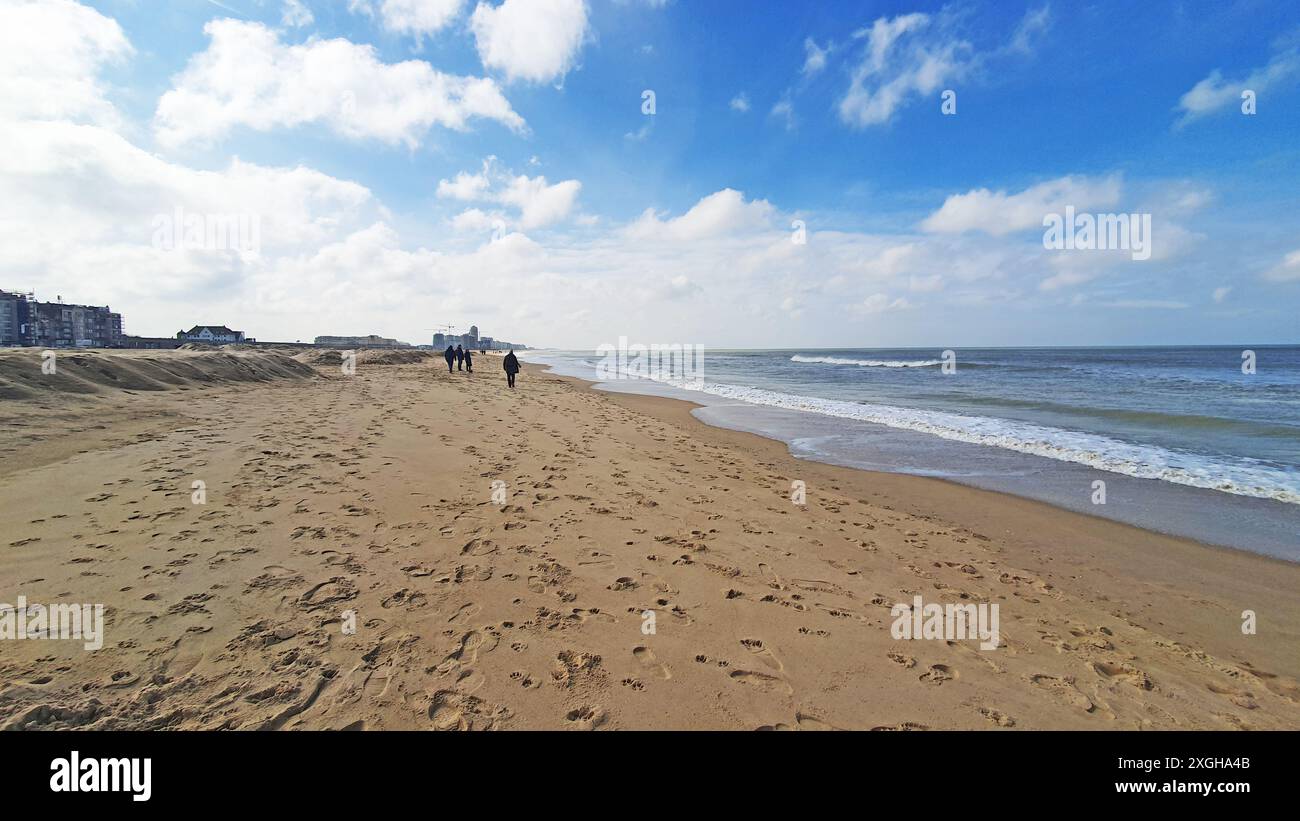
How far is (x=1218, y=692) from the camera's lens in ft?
12.7

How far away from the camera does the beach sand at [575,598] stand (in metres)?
3.29

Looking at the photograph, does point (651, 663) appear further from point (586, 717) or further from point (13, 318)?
point (13, 318)

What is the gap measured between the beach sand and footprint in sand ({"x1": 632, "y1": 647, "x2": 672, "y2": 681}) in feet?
0.08

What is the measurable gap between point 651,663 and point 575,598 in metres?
1.23

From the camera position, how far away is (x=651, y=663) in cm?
378

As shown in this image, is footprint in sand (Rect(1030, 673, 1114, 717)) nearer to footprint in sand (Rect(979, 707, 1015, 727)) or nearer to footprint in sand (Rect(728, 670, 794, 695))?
footprint in sand (Rect(979, 707, 1015, 727))

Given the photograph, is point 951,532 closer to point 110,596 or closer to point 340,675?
point 340,675

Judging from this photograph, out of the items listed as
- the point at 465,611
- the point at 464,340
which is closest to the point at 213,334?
the point at 464,340

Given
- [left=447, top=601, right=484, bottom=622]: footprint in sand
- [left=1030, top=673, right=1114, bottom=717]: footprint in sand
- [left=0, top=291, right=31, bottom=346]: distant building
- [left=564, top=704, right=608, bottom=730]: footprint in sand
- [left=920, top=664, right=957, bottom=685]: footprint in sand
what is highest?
[left=0, top=291, right=31, bottom=346]: distant building

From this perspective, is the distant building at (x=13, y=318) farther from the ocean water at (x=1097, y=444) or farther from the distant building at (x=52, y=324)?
the ocean water at (x=1097, y=444)

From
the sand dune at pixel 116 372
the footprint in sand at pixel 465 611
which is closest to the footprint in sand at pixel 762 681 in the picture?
the footprint in sand at pixel 465 611

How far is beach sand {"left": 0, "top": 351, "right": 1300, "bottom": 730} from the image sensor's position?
10.8ft

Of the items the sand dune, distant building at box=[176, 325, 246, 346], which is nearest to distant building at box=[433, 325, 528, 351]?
distant building at box=[176, 325, 246, 346]
